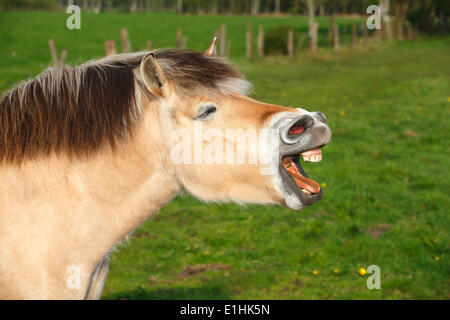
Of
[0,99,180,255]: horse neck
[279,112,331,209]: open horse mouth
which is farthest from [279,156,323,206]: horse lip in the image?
[0,99,180,255]: horse neck

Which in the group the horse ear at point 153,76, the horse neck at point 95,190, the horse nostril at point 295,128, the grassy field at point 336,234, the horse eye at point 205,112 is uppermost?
the horse ear at point 153,76

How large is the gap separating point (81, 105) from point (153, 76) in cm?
43

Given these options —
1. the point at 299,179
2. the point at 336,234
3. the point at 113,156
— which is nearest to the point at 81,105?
the point at 113,156

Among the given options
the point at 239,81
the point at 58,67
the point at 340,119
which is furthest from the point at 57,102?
the point at 340,119

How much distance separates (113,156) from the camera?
8.09 feet

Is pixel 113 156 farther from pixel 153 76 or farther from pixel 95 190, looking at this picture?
pixel 153 76

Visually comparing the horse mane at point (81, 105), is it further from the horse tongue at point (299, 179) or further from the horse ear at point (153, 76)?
the horse tongue at point (299, 179)

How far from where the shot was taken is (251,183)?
2.54m

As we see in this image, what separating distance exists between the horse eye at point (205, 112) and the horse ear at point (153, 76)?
0.19 metres

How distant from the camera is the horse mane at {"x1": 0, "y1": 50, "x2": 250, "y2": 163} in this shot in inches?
95.4

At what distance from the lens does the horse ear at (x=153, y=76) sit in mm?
2273

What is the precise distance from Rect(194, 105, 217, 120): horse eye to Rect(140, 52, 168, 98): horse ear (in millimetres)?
190

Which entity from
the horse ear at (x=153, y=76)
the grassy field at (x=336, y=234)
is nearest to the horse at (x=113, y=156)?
the horse ear at (x=153, y=76)

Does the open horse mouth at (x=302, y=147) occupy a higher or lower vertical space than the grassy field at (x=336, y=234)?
higher
